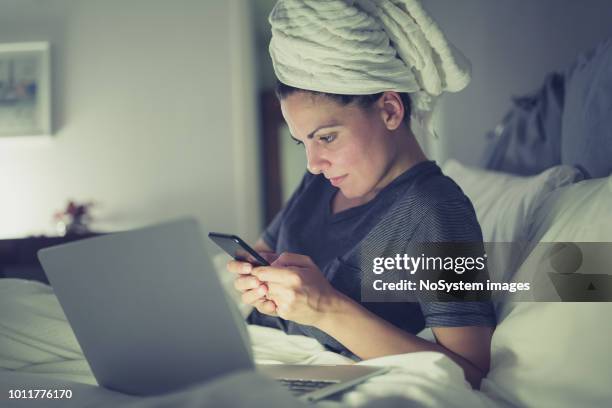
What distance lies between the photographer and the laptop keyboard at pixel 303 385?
0.48 metres

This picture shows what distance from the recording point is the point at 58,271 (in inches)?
19.9

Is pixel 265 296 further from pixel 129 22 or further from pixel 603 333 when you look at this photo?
pixel 129 22

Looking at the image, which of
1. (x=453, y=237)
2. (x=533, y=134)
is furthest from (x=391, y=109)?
(x=533, y=134)

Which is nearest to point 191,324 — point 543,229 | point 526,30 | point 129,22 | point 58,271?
point 58,271

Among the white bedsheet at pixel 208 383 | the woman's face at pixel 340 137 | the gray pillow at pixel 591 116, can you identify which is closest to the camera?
the white bedsheet at pixel 208 383

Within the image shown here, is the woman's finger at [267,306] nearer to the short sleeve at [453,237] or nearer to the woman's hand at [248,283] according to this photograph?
the woman's hand at [248,283]

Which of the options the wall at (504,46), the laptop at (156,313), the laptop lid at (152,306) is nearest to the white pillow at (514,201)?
the wall at (504,46)

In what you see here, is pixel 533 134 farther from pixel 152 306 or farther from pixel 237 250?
pixel 152 306

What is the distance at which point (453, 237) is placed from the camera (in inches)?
25.5

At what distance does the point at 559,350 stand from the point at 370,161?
33 centimetres

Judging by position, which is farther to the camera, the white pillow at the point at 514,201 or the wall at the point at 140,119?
the wall at the point at 140,119

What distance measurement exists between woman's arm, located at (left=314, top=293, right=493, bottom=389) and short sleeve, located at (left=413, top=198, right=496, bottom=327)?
0.03 feet

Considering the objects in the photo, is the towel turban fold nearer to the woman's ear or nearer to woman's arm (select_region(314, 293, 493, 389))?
the woman's ear

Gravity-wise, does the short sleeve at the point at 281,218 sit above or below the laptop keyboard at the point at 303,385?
above
